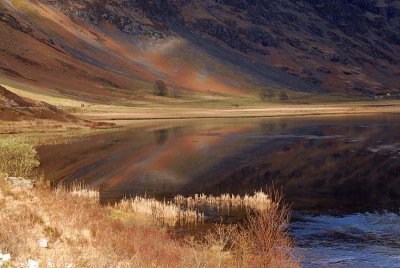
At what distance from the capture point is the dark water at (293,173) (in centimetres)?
2859

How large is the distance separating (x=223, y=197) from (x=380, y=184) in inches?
606

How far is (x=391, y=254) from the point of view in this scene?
83.6ft

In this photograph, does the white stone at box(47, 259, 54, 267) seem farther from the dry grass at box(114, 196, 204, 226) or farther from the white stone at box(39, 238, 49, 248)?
the dry grass at box(114, 196, 204, 226)

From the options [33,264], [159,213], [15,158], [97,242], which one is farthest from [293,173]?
[33,264]

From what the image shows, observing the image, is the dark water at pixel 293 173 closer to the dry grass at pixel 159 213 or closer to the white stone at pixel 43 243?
the dry grass at pixel 159 213

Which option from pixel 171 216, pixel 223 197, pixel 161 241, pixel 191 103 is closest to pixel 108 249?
pixel 161 241

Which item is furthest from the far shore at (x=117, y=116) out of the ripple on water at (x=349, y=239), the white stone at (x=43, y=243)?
the white stone at (x=43, y=243)

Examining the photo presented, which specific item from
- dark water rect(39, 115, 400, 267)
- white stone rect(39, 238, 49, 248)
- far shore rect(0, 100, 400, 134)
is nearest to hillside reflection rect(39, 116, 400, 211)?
dark water rect(39, 115, 400, 267)

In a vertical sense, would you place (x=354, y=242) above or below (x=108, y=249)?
below

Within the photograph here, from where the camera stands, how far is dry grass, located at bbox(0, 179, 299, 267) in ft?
53.2

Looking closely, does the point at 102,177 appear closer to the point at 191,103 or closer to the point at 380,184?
the point at 380,184

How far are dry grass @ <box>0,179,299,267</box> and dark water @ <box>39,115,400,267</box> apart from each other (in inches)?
145

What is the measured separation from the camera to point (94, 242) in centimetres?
1922

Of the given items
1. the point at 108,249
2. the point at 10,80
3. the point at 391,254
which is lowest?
the point at 391,254
